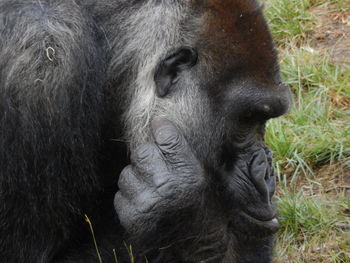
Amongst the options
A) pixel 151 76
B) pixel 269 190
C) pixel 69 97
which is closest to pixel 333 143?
pixel 269 190

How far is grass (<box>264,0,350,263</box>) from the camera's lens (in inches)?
245

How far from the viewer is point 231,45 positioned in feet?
16.9

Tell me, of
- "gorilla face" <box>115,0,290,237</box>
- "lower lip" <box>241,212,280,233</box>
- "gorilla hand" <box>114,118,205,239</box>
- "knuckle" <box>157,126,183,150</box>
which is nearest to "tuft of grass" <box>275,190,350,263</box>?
"lower lip" <box>241,212,280,233</box>

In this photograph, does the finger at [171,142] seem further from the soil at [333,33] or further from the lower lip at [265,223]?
the soil at [333,33]

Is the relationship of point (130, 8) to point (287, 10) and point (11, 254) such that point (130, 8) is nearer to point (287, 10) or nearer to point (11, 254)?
point (11, 254)

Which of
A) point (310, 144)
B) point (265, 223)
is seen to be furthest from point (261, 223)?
point (310, 144)

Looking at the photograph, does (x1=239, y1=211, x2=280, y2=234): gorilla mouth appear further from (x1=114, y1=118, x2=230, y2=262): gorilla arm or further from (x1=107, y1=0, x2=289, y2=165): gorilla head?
(x1=107, y1=0, x2=289, y2=165): gorilla head

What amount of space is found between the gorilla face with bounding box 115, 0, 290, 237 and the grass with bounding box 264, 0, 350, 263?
1070 millimetres

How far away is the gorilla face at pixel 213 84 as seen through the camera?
515 centimetres

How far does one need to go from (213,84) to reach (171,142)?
49cm

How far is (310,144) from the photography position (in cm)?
708

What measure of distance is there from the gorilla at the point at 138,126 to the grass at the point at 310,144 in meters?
0.94

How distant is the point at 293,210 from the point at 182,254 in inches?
62.0

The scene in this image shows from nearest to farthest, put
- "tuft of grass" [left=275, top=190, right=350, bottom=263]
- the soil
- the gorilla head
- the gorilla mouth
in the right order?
the gorilla head < the gorilla mouth < "tuft of grass" [left=275, top=190, right=350, bottom=263] < the soil
